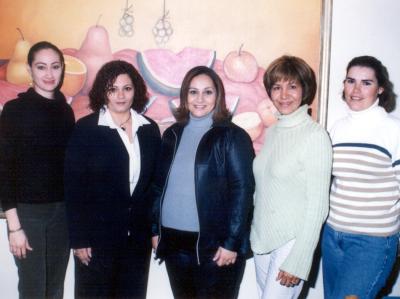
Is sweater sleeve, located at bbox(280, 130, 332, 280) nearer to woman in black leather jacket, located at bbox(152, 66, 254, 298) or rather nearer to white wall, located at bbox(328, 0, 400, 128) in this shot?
woman in black leather jacket, located at bbox(152, 66, 254, 298)

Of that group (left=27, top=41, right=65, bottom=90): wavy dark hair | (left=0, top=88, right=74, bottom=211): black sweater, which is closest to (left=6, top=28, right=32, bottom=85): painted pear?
(left=27, top=41, right=65, bottom=90): wavy dark hair

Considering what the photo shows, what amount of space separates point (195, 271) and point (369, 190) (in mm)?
827

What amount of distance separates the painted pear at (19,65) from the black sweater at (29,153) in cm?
38

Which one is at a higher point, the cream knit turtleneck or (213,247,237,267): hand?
the cream knit turtleneck

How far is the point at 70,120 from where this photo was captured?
1.83 metres

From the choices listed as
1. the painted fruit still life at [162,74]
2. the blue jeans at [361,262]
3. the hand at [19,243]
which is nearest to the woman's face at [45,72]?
the painted fruit still life at [162,74]

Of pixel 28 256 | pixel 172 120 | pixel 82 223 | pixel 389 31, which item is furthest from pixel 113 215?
pixel 389 31

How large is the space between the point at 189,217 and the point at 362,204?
73cm

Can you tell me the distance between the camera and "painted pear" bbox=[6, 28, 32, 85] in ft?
6.50

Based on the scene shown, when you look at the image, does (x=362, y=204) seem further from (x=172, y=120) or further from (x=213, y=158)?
(x=172, y=120)

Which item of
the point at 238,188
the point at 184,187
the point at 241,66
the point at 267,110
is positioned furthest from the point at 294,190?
the point at 241,66

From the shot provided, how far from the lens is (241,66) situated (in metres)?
1.96

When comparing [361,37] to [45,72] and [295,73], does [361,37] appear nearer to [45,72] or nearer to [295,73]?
[295,73]

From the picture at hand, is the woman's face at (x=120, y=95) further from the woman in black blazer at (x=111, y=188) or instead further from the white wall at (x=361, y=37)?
the white wall at (x=361, y=37)
